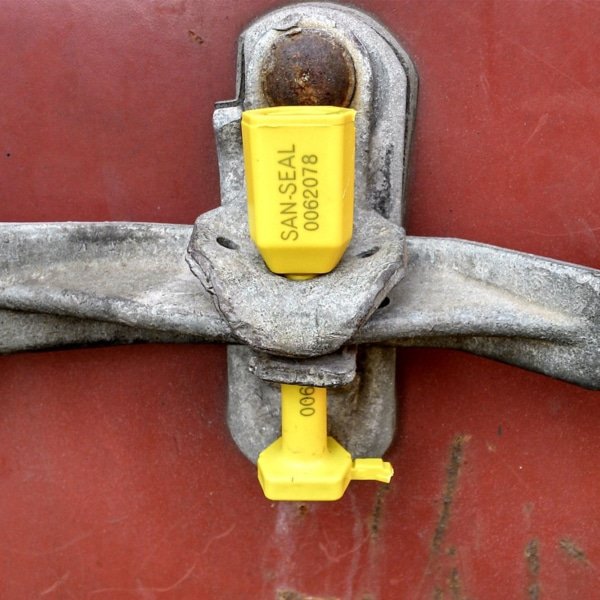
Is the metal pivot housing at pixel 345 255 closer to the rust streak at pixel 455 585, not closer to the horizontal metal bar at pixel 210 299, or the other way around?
the horizontal metal bar at pixel 210 299

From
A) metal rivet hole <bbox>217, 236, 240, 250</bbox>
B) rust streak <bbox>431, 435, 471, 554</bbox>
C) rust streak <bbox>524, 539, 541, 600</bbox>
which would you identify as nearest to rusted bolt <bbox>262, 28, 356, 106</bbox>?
metal rivet hole <bbox>217, 236, 240, 250</bbox>

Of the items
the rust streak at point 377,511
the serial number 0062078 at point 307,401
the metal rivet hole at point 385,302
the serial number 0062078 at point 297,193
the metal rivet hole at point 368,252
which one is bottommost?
the rust streak at point 377,511

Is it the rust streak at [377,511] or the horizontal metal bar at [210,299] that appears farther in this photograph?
the rust streak at [377,511]

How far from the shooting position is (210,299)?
0.50 metres

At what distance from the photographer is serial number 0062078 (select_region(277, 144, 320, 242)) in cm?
40

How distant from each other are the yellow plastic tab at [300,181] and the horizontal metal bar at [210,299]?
2.7 inches

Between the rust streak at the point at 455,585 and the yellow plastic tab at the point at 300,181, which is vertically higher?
the yellow plastic tab at the point at 300,181

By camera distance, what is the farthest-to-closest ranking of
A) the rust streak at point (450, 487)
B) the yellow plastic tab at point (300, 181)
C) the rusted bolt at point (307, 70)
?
1. the rust streak at point (450, 487)
2. the rusted bolt at point (307, 70)
3. the yellow plastic tab at point (300, 181)

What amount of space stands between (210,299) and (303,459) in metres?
0.13

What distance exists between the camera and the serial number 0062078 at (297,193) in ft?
1.30

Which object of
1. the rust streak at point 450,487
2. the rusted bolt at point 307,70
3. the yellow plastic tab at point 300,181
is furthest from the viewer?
the rust streak at point 450,487

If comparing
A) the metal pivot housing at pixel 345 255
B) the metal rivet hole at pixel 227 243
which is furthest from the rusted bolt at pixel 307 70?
the metal rivet hole at pixel 227 243

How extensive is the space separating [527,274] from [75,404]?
1.26ft

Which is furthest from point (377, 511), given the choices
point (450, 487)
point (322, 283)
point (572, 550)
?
point (322, 283)
